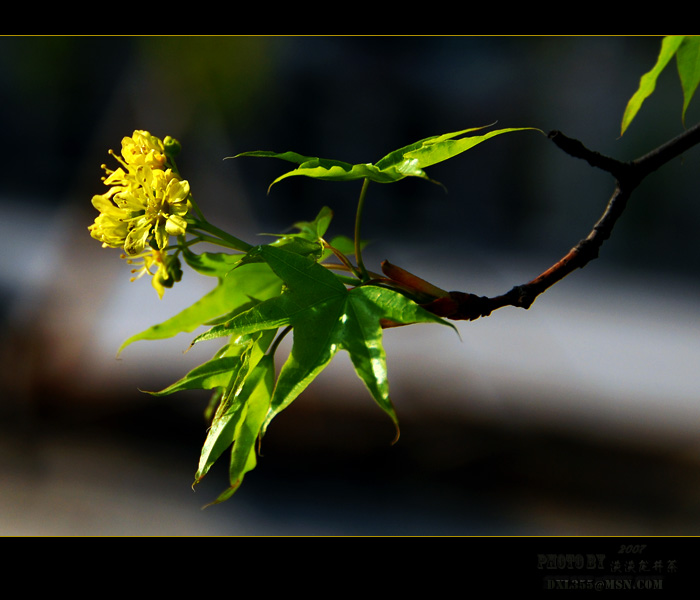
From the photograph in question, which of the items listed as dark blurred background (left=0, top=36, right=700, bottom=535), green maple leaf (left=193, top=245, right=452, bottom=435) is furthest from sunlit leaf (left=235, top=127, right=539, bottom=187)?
dark blurred background (left=0, top=36, right=700, bottom=535)

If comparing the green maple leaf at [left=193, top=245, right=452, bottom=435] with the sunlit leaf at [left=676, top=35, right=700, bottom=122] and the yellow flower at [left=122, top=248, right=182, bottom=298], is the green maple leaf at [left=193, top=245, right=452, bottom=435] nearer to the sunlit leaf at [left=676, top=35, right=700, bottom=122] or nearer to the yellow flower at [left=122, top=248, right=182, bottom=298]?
the yellow flower at [left=122, top=248, right=182, bottom=298]

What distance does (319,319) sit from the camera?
0.52 meters

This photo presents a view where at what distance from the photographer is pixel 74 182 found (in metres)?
3.48

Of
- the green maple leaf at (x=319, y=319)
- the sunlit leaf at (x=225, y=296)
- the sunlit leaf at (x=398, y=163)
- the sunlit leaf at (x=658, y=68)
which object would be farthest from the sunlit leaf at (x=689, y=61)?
the sunlit leaf at (x=225, y=296)

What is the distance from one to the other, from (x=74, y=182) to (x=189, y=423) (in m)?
1.63

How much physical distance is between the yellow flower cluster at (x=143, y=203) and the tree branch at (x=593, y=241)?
0.79ft

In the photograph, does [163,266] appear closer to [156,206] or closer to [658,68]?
[156,206]

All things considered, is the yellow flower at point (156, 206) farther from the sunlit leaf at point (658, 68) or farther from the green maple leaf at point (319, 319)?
the sunlit leaf at point (658, 68)

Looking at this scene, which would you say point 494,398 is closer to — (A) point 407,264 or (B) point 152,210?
(A) point 407,264

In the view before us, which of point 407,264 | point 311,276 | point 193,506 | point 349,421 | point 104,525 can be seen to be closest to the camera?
point 311,276

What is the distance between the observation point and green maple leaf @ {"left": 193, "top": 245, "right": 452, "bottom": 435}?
0.47 m

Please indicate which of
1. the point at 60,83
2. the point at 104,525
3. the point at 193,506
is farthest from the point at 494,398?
the point at 60,83

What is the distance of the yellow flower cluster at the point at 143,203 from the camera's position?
1.74ft

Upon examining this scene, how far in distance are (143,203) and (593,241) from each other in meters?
0.41
